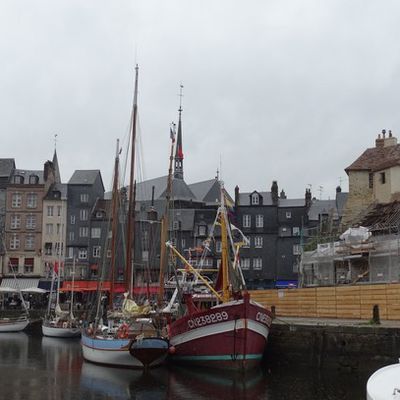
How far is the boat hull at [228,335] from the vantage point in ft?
88.5

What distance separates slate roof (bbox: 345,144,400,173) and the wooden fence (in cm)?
1498

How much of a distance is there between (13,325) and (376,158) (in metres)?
33.2

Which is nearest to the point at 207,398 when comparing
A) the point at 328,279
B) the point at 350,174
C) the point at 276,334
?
the point at 276,334

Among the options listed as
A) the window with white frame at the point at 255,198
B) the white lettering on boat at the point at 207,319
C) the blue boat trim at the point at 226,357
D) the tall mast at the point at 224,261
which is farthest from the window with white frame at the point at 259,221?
the white lettering on boat at the point at 207,319

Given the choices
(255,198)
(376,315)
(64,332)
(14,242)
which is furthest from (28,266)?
(376,315)

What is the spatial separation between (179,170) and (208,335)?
65271 millimetres

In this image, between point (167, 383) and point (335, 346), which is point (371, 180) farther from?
point (167, 383)

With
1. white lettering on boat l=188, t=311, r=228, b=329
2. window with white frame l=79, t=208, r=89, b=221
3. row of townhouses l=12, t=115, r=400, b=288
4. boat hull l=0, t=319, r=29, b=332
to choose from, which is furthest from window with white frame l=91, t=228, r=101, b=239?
white lettering on boat l=188, t=311, r=228, b=329

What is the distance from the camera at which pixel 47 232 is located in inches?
2832

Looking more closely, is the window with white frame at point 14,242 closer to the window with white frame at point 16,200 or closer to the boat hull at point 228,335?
the window with white frame at point 16,200

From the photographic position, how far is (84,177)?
75250mm

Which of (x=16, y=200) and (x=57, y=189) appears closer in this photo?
(x=16, y=200)

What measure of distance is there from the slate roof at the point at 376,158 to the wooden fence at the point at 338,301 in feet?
49.2

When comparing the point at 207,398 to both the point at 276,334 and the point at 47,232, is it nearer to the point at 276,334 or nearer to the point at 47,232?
the point at 276,334
